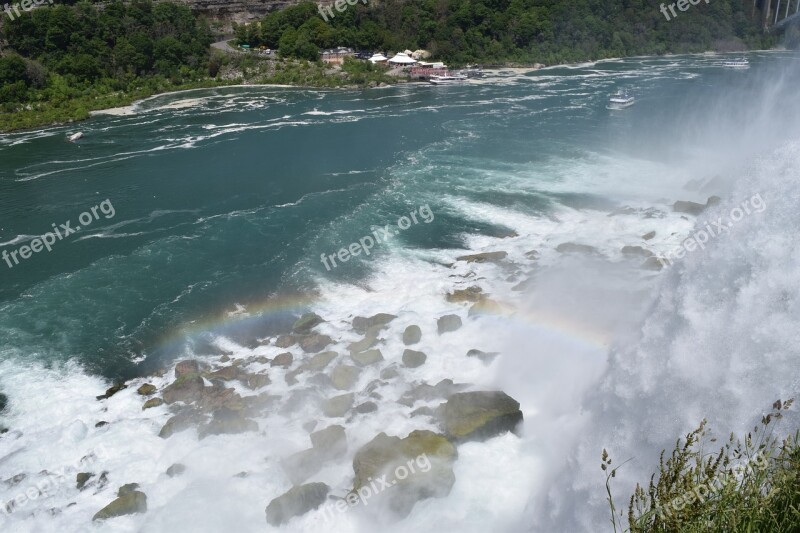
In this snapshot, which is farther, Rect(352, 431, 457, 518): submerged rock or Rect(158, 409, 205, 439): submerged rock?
Rect(158, 409, 205, 439): submerged rock

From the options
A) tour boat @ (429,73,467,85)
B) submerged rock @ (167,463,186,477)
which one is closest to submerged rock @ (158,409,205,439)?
submerged rock @ (167,463,186,477)

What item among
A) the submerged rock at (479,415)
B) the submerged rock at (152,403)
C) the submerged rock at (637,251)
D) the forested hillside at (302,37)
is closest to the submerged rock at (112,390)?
the submerged rock at (152,403)

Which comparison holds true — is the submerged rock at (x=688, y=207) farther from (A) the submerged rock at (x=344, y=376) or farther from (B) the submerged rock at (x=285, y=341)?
(B) the submerged rock at (x=285, y=341)

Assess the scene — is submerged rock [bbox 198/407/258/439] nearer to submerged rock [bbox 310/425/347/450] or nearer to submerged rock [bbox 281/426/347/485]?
submerged rock [bbox 281/426/347/485]

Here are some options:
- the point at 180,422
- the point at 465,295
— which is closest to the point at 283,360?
the point at 180,422

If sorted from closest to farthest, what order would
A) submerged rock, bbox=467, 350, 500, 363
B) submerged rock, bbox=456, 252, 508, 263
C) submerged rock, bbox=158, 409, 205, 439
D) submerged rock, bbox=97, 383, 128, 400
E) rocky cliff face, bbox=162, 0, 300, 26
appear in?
1. submerged rock, bbox=158, 409, 205, 439
2. submerged rock, bbox=97, 383, 128, 400
3. submerged rock, bbox=467, 350, 500, 363
4. submerged rock, bbox=456, 252, 508, 263
5. rocky cliff face, bbox=162, 0, 300, 26

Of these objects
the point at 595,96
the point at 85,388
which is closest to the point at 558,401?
the point at 85,388
